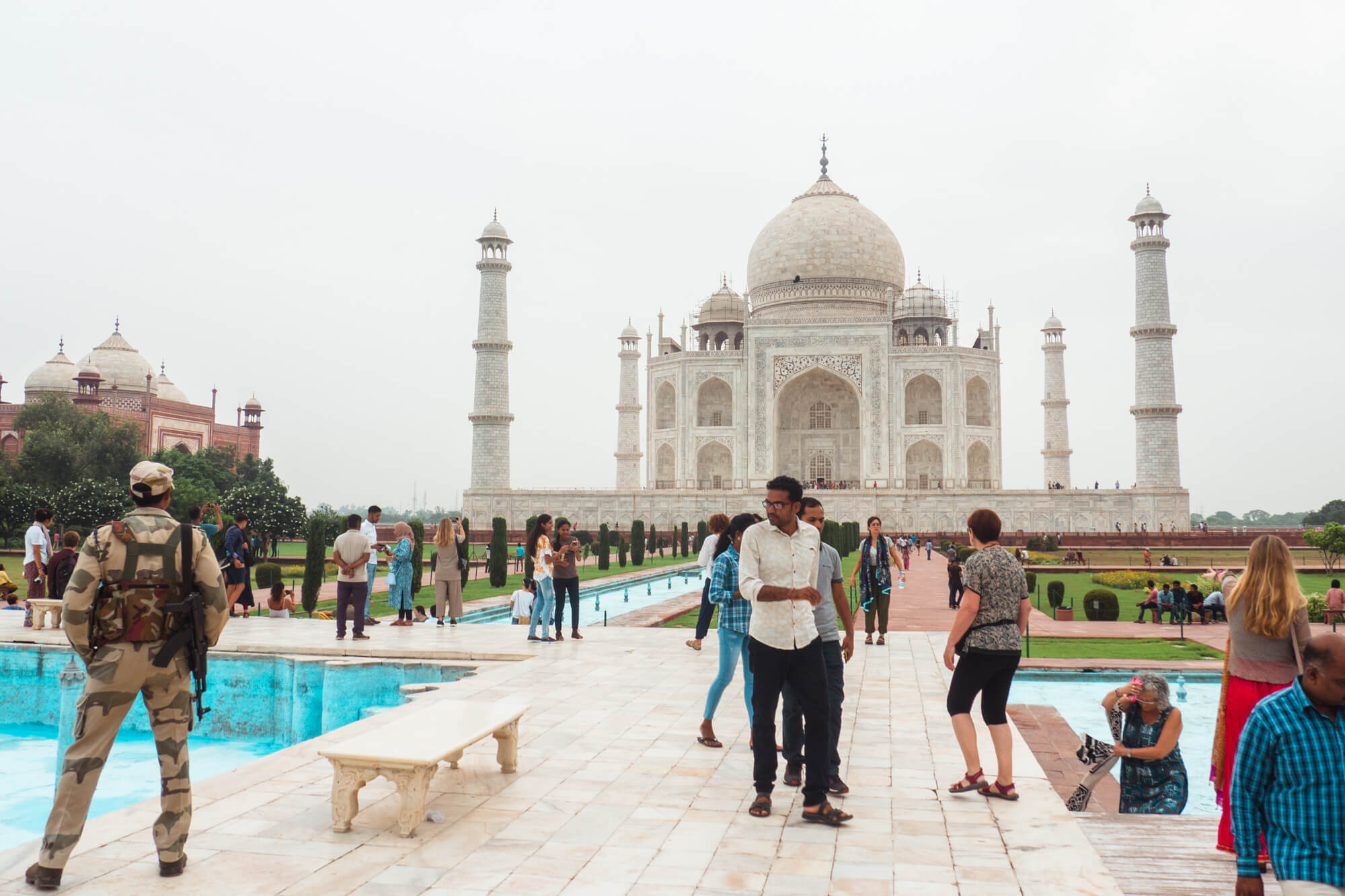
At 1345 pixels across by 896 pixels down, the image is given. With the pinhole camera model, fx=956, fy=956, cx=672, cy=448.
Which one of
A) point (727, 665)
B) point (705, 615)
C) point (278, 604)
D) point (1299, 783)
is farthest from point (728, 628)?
point (278, 604)

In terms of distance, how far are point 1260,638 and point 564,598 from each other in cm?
606

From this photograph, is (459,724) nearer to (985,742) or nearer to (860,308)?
(985,742)

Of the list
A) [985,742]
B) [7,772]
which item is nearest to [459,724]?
[985,742]

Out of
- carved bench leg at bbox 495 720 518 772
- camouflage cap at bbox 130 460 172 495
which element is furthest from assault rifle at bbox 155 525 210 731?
carved bench leg at bbox 495 720 518 772

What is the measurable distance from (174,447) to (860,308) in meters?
28.2

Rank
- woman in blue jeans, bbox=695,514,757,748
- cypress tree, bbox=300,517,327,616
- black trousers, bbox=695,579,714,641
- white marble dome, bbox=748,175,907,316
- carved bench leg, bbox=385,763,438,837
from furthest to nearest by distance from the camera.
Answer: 1. white marble dome, bbox=748,175,907,316
2. cypress tree, bbox=300,517,327,616
3. black trousers, bbox=695,579,714,641
4. woman in blue jeans, bbox=695,514,757,748
5. carved bench leg, bbox=385,763,438,837

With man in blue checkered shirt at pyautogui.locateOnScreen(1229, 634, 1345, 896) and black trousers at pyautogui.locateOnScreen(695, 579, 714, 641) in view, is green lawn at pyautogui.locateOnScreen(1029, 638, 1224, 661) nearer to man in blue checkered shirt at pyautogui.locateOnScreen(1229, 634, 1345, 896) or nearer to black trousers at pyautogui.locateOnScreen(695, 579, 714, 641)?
black trousers at pyautogui.locateOnScreen(695, 579, 714, 641)

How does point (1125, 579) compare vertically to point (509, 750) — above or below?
above

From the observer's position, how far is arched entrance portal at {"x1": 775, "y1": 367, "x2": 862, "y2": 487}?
36.1m

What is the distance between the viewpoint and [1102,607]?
11.6 meters

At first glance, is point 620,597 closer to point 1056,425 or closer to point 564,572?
point 564,572

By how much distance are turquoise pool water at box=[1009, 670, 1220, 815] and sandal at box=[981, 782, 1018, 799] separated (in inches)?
109

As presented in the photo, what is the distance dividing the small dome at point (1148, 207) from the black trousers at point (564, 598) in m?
27.1

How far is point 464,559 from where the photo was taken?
33.2 feet
